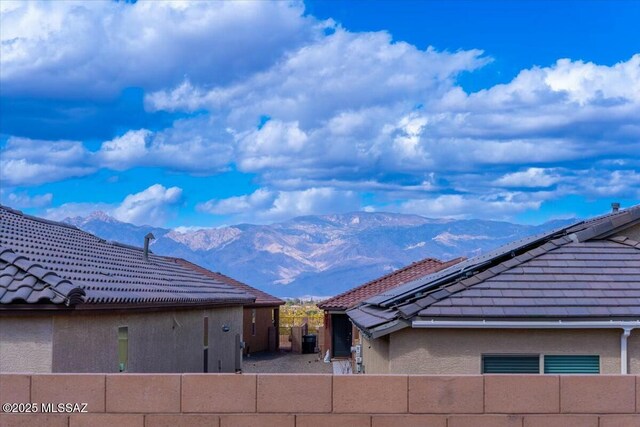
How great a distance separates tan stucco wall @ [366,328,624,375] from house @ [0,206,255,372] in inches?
181

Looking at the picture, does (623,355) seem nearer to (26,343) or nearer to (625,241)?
(625,241)

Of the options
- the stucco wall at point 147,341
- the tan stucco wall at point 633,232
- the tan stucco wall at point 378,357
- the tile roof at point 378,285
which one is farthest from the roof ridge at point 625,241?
the tile roof at point 378,285

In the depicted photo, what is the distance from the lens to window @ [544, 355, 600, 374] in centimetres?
1375

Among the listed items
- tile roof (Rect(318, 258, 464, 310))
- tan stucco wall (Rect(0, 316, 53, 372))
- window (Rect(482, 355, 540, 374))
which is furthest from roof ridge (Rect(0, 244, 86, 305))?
tile roof (Rect(318, 258, 464, 310))

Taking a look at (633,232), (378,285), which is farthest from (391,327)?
(378,285)

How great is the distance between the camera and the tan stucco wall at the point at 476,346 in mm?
13516

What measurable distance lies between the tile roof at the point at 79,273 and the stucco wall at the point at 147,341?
15.9 inches

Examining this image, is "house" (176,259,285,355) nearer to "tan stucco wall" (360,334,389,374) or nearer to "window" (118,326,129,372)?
"tan stucco wall" (360,334,389,374)

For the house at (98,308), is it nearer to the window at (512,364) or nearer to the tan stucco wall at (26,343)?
the tan stucco wall at (26,343)
